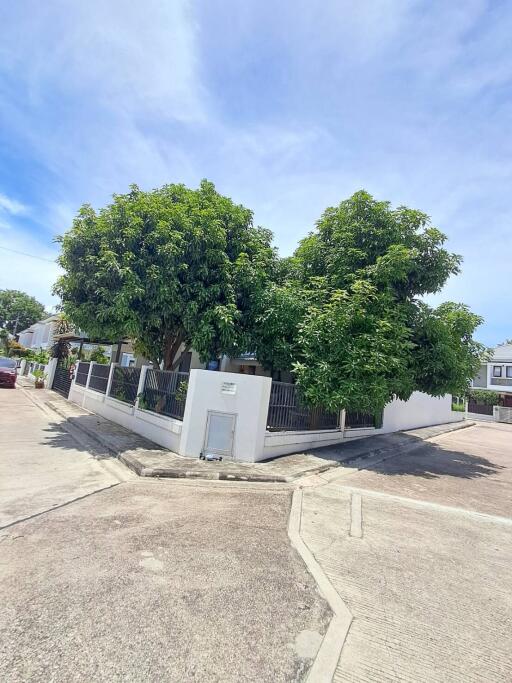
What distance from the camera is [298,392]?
9898mm

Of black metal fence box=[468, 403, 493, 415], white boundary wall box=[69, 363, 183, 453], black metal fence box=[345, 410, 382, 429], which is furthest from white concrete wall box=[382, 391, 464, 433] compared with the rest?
white boundary wall box=[69, 363, 183, 453]

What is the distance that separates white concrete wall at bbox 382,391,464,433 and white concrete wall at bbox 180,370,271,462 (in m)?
9.34

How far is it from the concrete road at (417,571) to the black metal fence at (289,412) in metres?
1.99

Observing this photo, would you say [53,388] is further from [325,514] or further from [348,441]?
[325,514]

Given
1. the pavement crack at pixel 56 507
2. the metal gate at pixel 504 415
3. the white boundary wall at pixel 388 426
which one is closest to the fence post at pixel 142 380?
the white boundary wall at pixel 388 426

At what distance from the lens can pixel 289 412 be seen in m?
9.77

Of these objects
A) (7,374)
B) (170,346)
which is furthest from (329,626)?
(7,374)

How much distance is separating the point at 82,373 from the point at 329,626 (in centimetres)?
1685

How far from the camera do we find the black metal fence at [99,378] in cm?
1416

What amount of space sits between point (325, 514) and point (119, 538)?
302 cm

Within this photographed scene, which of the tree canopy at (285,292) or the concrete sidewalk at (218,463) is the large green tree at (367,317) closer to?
the tree canopy at (285,292)

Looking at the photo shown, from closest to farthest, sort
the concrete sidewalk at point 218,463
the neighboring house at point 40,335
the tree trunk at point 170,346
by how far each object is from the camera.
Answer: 1. the concrete sidewalk at point 218,463
2. the tree trunk at point 170,346
3. the neighboring house at point 40,335

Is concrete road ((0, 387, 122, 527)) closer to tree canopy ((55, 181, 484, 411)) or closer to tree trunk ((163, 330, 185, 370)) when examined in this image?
tree canopy ((55, 181, 484, 411))

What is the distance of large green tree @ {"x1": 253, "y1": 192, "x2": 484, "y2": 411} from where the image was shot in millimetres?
Answer: 9062
